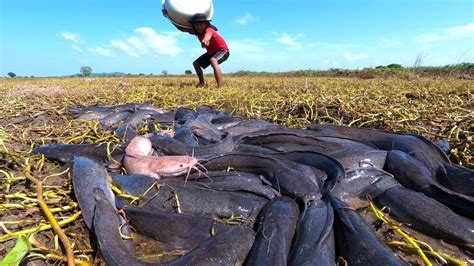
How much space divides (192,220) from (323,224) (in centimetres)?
62

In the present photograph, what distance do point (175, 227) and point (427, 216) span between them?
4.22 ft

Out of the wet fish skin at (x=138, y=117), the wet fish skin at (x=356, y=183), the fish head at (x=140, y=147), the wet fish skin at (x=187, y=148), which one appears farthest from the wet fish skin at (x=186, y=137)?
the wet fish skin at (x=356, y=183)

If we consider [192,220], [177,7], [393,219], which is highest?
[177,7]

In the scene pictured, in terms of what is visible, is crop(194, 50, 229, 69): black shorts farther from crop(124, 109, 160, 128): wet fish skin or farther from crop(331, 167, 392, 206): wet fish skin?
crop(331, 167, 392, 206): wet fish skin

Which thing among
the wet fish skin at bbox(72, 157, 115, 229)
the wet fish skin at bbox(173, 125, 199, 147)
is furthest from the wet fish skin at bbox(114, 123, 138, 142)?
the wet fish skin at bbox(72, 157, 115, 229)

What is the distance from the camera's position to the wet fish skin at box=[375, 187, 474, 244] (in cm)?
175

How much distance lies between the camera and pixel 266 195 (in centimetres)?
193

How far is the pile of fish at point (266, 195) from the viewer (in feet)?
5.07

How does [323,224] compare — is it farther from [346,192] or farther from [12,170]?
[12,170]

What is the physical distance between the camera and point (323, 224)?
5.41ft

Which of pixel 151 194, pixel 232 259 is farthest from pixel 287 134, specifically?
pixel 232 259

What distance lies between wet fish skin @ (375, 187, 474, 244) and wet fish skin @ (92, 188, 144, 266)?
1.36 m

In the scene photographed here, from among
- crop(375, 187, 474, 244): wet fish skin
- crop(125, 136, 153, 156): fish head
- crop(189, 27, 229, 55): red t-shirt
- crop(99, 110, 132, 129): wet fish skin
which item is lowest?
crop(375, 187, 474, 244): wet fish skin

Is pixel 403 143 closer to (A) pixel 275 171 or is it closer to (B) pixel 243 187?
(A) pixel 275 171
